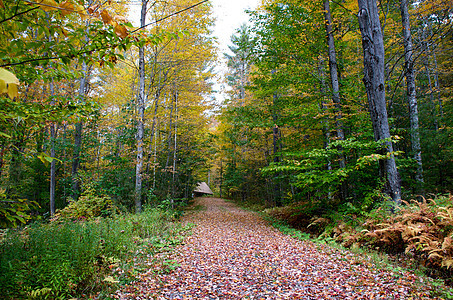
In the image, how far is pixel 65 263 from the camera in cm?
272

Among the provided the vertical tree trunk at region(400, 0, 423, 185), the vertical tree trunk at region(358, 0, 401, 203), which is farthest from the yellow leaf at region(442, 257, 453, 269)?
the vertical tree trunk at region(400, 0, 423, 185)

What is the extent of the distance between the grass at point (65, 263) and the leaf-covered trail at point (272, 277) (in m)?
0.43

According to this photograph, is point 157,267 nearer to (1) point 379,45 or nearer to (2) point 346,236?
(2) point 346,236

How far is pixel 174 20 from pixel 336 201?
342 inches

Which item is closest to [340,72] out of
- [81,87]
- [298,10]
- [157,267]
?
[298,10]

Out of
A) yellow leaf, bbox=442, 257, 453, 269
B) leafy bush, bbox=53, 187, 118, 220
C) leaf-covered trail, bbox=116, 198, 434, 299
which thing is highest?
leafy bush, bbox=53, 187, 118, 220

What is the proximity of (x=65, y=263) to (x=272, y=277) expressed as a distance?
3.10 meters

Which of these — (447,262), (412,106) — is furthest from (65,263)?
(412,106)

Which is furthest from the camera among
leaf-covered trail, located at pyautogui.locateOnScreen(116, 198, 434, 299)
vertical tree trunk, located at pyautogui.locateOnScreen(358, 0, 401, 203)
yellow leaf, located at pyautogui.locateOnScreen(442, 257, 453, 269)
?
vertical tree trunk, located at pyautogui.locateOnScreen(358, 0, 401, 203)

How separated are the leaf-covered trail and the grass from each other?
1.42 feet

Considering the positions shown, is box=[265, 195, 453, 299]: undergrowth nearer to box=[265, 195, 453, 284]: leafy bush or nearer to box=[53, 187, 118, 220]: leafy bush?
box=[265, 195, 453, 284]: leafy bush

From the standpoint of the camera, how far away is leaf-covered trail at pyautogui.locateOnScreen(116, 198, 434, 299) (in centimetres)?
313

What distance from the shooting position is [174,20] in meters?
7.89

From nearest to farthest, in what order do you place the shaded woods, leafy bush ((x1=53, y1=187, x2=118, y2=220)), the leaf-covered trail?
the shaded woods < the leaf-covered trail < leafy bush ((x1=53, y1=187, x2=118, y2=220))
